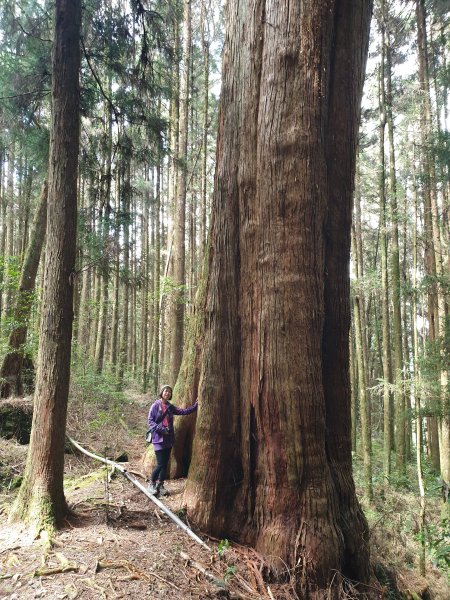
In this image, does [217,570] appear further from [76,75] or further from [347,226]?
[76,75]

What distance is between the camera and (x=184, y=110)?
479 inches

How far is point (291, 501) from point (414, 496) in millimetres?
8657

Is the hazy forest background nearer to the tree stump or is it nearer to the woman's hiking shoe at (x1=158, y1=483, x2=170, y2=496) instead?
the tree stump

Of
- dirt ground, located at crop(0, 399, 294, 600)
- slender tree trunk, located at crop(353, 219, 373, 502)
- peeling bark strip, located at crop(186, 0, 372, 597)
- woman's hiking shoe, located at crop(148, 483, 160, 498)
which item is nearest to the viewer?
dirt ground, located at crop(0, 399, 294, 600)

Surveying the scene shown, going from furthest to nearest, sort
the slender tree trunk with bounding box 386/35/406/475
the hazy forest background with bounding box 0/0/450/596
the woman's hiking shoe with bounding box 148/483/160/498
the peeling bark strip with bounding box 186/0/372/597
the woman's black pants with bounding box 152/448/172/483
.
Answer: the slender tree trunk with bounding box 386/35/406/475 → the hazy forest background with bounding box 0/0/450/596 → the woman's black pants with bounding box 152/448/172/483 → the woman's hiking shoe with bounding box 148/483/160/498 → the peeling bark strip with bounding box 186/0/372/597

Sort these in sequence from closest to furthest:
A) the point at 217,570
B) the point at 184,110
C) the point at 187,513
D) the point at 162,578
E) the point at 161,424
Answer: the point at 162,578 < the point at 217,570 < the point at 187,513 < the point at 161,424 < the point at 184,110

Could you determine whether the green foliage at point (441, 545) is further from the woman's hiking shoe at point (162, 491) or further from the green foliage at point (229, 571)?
the woman's hiking shoe at point (162, 491)

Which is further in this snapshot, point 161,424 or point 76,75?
point 161,424

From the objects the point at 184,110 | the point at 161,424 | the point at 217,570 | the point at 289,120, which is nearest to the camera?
the point at 217,570

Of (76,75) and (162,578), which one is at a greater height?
(76,75)

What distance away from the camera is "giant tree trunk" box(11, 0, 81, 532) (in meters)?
4.28

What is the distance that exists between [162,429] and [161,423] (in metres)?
0.08

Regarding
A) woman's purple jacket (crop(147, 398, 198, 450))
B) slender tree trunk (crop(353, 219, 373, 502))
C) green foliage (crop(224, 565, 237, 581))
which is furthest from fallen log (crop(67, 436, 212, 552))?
slender tree trunk (crop(353, 219, 373, 502))

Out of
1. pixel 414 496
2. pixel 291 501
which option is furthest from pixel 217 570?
pixel 414 496
